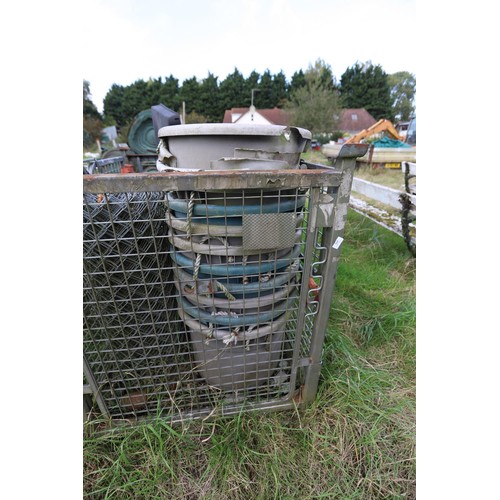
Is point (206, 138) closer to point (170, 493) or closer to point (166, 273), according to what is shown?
point (166, 273)

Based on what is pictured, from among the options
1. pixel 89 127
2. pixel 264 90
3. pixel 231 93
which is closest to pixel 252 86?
pixel 264 90

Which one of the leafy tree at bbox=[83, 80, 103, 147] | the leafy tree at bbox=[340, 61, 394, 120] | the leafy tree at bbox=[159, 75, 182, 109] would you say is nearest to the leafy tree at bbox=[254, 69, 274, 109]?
the leafy tree at bbox=[340, 61, 394, 120]

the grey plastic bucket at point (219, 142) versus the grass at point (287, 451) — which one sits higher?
the grey plastic bucket at point (219, 142)

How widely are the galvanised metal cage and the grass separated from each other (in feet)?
0.38

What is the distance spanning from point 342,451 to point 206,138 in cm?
171

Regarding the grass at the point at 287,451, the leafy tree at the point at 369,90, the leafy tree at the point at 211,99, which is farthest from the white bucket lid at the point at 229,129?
the leafy tree at the point at 369,90

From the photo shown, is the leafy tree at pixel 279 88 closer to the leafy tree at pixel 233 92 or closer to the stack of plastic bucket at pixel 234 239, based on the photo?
the leafy tree at pixel 233 92

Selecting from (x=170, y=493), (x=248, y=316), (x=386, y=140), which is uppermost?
(x=386, y=140)

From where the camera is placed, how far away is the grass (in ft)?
4.67

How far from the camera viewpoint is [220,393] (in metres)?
1.69

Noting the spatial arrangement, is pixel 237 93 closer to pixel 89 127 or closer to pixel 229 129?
pixel 89 127

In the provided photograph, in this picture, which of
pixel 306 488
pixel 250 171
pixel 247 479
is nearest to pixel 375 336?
pixel 306 488

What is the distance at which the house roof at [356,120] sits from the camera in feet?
113

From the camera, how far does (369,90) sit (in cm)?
3984
